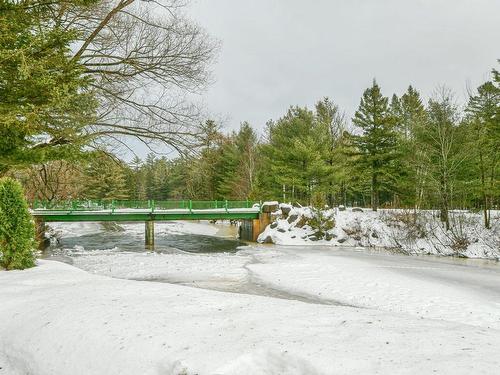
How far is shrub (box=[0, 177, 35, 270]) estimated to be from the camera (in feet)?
28.5

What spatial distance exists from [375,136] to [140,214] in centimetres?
2034

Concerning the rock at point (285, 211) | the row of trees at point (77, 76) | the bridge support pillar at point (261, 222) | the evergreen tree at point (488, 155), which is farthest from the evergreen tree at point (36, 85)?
the evergreen tree at point (488, 155)

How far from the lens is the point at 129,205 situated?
90.2 feet

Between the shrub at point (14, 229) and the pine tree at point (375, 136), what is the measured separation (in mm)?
26576

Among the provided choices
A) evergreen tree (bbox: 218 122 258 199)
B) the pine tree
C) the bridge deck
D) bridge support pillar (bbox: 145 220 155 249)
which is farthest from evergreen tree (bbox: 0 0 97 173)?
evergreen tree (bbox: 218 122 258 199)

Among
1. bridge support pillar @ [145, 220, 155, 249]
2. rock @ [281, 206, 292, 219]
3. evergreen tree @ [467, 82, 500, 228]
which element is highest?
evergreen tree @ [467, 82, 500, 228]

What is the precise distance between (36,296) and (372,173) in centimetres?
2829

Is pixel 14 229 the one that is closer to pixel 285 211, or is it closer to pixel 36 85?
pixel 36 85

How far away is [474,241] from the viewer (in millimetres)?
19875

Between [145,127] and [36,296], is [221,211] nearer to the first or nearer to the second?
[145,127]

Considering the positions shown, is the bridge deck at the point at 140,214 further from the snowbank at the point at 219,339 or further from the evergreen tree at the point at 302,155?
the snowbank at the point at 219,339

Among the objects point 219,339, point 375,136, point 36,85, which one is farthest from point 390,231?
point 219,339

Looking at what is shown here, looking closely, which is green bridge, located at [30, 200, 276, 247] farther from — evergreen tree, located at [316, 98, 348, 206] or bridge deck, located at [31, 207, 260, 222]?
evergreen tree, located at [316, 98, 348, 206]

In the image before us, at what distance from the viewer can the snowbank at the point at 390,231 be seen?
19750 mm
